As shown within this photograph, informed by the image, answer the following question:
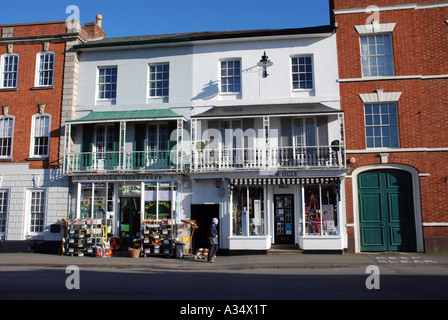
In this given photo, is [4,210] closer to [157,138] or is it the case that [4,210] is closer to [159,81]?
[157,138]

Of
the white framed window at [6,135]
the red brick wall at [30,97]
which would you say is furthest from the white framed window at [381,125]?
the white framed window at [6,135]

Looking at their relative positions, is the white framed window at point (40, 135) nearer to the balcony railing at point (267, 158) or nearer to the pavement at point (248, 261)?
the pavement at point (248, 261)

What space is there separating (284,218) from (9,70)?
50.9 feet

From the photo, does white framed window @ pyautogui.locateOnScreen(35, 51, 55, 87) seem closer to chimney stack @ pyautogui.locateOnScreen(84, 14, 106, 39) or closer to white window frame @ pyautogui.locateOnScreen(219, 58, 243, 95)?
chimney stack @ pyautogui.locateOnScreen(84, 14, 106, 39)

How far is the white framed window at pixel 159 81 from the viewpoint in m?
18.3

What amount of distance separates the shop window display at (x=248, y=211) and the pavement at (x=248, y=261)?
1.22 meters

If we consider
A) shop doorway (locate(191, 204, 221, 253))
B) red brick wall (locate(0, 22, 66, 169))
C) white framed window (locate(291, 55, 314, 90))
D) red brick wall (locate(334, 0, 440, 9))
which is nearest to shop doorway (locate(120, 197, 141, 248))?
shop doorway (locate(191, 204, 221, 253))

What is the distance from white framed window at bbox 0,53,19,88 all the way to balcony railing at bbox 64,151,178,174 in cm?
540

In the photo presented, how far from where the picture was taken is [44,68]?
62.3 ft

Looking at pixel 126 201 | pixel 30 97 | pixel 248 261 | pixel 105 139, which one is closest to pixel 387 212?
pixel 248 261

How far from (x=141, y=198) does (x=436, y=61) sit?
Answer: 1436 centimetres

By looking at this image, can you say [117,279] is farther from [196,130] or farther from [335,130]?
[335,130]

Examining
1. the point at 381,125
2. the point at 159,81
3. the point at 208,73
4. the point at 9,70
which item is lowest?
the point at 381,125

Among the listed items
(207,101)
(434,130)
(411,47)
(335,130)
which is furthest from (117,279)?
(411,47)
